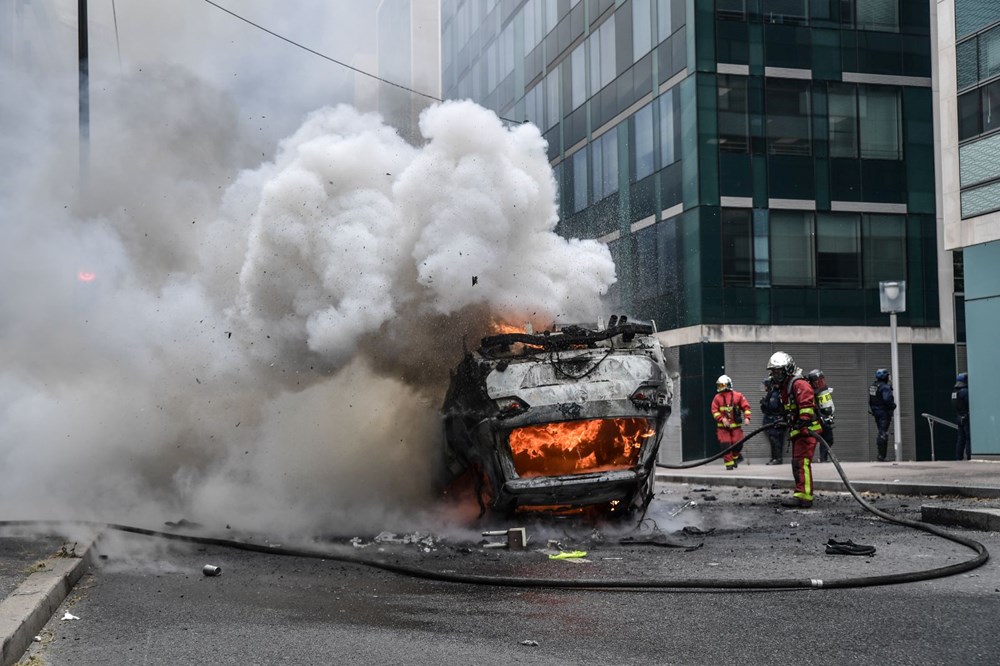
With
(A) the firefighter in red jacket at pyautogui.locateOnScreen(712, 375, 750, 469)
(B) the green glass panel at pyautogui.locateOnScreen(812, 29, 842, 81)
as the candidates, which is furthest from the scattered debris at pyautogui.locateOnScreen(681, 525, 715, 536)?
(B) the green glass panel at pyautogui.locateOnScreen(812, 29, 842, 81)

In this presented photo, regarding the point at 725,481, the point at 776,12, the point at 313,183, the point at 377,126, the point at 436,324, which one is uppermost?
the point at 776,12

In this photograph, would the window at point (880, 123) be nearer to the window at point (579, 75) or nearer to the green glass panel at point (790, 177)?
the green glass panel at point (790, 177)

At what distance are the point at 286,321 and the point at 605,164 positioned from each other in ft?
66.2

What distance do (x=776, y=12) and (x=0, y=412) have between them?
21.0 metres

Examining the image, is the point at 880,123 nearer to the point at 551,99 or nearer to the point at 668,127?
the point at 668,127

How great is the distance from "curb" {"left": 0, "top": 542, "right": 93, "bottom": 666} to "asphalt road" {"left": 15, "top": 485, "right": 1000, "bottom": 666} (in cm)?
8

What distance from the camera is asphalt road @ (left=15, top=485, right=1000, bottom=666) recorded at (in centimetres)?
509

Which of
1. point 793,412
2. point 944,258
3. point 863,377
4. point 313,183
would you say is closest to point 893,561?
point 793,412

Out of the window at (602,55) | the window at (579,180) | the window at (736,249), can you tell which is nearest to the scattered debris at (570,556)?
the window at (736,249)

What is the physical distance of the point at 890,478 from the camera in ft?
50.1

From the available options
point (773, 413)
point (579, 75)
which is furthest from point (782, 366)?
point (579, 75)

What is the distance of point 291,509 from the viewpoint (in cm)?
1148

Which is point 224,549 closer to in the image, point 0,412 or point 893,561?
point 0,412

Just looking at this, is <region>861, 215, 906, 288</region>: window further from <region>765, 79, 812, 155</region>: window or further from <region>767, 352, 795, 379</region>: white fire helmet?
<region>767, 352, 795, 379</region>: white fire helmet
